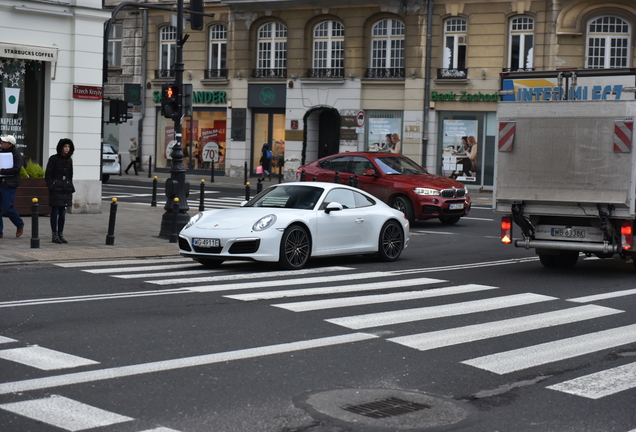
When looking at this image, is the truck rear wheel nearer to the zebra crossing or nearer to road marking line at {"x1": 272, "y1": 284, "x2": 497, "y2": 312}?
the zebra crossing

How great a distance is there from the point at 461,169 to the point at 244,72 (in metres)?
11.3

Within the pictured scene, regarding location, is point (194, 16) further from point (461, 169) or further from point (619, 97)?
point (461, 169)

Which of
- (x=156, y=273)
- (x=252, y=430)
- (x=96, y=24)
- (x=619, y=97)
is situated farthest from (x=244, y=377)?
(x=96, y=24)

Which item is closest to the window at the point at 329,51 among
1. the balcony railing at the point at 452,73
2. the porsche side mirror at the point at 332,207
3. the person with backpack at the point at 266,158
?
the person with backpack at the point at 266,158

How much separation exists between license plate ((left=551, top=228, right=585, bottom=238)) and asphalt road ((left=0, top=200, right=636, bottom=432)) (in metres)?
0.66

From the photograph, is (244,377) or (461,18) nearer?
(244,377)

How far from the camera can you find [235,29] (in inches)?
1735

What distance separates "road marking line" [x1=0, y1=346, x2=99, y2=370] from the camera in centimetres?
748

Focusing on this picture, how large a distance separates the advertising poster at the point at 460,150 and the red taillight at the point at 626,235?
81.0 feet

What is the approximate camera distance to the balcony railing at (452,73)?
3862cm

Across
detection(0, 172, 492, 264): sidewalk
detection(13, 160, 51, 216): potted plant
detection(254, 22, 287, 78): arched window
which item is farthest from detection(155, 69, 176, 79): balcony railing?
detection(13, 160, 51, 216): potted plant

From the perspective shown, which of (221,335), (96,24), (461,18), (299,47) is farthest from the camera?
(299,47)

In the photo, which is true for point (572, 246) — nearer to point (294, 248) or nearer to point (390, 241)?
point (390, 241)

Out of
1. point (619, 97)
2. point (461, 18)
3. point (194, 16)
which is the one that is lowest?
point (619, 97)
